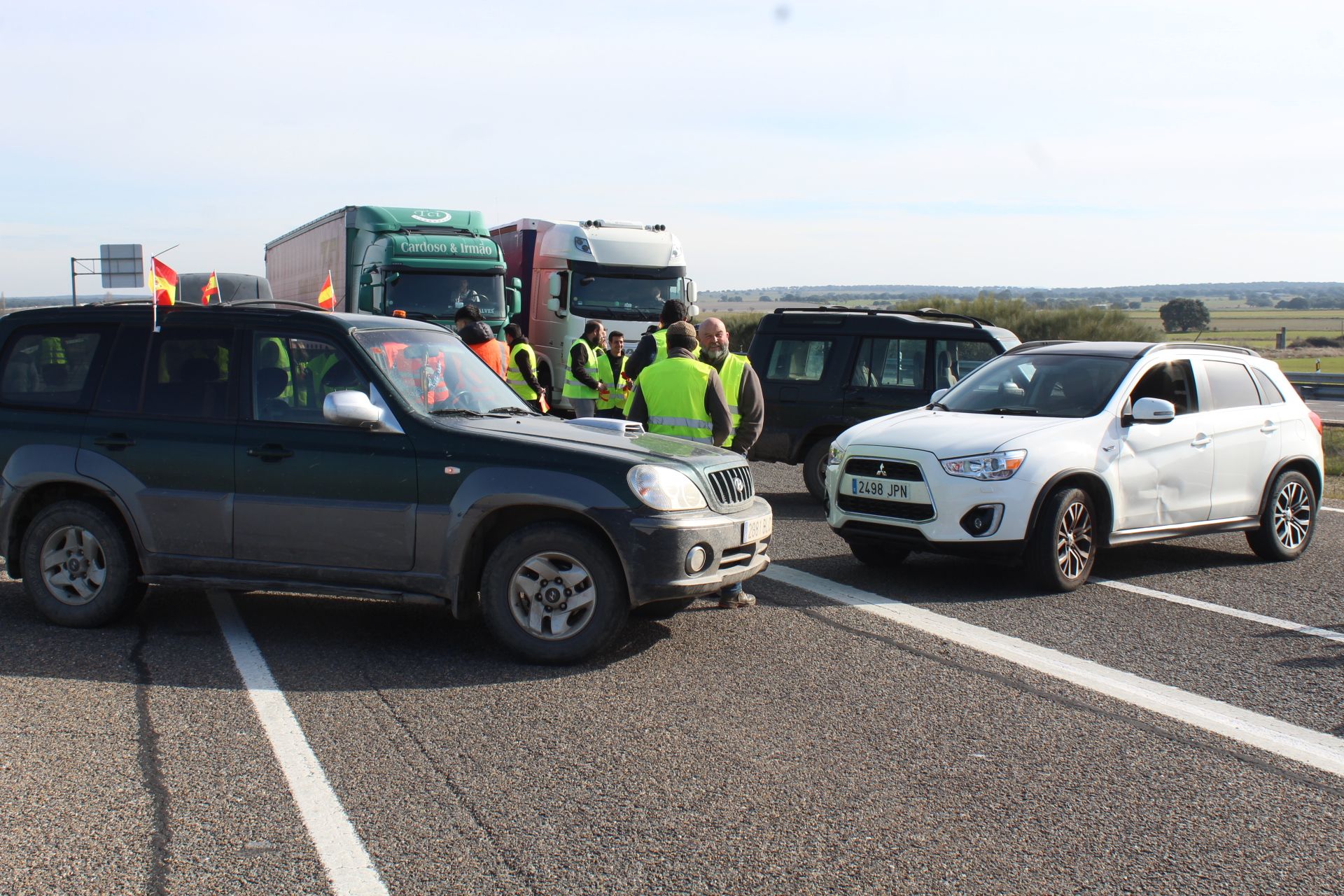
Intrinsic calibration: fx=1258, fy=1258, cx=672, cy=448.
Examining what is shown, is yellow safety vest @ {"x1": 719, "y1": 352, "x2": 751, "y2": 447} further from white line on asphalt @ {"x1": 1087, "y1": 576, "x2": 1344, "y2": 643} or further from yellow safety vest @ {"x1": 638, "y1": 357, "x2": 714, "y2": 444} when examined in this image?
white line on asphalt @ {"x1": 1087, "y1": 576, "x2": 1344, "y2": 643}

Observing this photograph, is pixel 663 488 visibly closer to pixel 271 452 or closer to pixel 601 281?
pixel 271 452

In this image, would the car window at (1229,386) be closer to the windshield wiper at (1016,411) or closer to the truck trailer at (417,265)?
the windshield wiper at (1016,411)

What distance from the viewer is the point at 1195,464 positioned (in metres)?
9.14

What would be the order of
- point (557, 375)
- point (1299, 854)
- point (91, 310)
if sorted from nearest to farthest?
point (1299, 854)
point (91, 310)
point (557, 375)

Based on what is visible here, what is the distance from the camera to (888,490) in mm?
8477

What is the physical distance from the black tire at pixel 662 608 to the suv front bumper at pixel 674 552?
0.89 feet

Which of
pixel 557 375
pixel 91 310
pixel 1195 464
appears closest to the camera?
pixel 91 310

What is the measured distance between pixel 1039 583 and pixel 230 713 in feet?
17.1

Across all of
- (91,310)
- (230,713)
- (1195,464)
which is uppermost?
(91,310)

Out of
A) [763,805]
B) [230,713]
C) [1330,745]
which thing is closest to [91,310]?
[230,713]

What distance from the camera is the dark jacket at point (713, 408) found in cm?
796

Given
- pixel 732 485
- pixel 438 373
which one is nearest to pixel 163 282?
pixel 438 373

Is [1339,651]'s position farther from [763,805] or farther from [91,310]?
[91,310]

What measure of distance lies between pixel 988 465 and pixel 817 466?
4242mm
